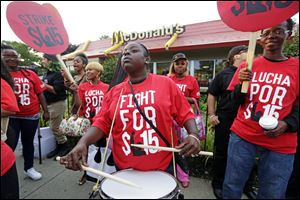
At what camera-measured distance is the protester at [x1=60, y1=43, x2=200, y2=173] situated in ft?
5.24

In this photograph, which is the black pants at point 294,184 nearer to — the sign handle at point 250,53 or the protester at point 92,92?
→ the sign handle at point 250,53

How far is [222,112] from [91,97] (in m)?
1.84

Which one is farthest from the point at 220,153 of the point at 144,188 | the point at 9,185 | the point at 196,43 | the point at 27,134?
the point at 196,43

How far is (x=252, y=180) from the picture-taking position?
282cm

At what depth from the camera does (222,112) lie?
272 cm

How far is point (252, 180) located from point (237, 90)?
163 cm

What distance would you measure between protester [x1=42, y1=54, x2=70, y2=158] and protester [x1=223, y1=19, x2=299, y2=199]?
3.25 metres

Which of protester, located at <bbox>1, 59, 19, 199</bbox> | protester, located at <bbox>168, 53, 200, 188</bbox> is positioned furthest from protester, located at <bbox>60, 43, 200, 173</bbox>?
protester, located at <bbox>168, 53, 200, 188</bbox>

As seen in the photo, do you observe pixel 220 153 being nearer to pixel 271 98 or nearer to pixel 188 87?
pixel 188 87

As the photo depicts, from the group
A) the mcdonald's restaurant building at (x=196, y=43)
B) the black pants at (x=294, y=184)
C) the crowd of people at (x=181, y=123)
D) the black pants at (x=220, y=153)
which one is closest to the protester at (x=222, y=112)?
the black pants at (x=220, y=153)

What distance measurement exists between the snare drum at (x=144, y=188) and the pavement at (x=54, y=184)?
0.73m

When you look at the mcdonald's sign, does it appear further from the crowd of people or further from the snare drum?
the snare drum

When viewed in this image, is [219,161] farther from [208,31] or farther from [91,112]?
A: [208,31]

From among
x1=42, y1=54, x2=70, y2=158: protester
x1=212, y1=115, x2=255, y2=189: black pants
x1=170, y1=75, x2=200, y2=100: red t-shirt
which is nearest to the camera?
x1=212, y1=115, x2=255, y2=189: black pants
